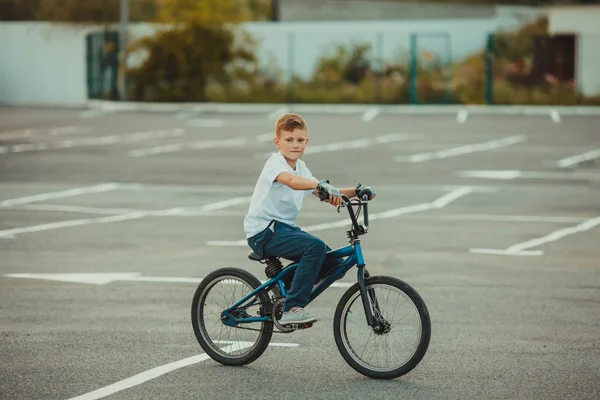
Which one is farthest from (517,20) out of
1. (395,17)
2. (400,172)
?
(400,172)

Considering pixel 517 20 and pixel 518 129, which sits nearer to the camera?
pixel 518 129

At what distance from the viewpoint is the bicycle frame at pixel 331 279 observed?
7.35 meters

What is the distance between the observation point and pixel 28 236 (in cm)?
1370

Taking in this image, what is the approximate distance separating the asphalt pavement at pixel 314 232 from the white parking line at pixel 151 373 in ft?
0.06

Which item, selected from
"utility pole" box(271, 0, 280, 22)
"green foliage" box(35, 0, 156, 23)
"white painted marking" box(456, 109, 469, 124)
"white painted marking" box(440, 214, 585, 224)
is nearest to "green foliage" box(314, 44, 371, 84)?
"white painted marking" box(456, 109, 469, 124)

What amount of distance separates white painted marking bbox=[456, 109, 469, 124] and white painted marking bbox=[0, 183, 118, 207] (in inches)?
601

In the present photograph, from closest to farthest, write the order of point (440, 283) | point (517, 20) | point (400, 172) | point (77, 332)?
point (77, 332)
point (440, 283)
point (400, 172)
point (517, 20)

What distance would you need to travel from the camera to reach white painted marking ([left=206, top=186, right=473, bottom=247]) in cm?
1316

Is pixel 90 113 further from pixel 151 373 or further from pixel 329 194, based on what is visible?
pixel 329 194

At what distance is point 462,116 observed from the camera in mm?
34094

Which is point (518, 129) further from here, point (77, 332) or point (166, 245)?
point (77, 332)

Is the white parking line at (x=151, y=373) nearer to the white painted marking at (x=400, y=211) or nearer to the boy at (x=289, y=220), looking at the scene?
the boy at (x=289, y=220)

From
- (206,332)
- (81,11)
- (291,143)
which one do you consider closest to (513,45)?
(81,11)

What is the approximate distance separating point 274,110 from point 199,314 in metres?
29.0
